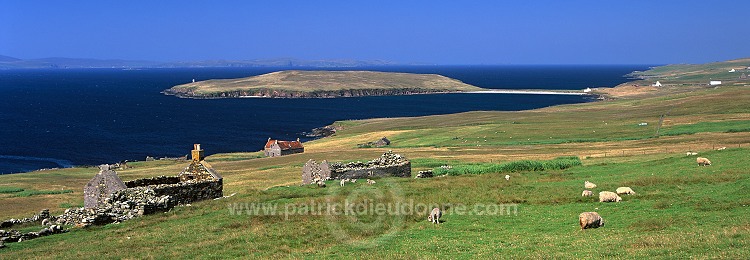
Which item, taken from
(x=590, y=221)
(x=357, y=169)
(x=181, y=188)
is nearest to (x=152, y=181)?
(x=181, y=188)

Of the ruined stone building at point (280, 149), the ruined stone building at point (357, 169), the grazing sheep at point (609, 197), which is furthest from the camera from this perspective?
the ruined stone building at point (280, 149)

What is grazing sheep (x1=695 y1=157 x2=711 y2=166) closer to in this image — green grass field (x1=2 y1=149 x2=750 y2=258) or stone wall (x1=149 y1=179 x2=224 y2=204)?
green grass field (x1=2 y1=149 x2=750 y2=258)

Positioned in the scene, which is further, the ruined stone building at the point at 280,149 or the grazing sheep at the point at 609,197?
the ruined stone building at the point at 280,149

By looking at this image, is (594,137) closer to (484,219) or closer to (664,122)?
(664,122)

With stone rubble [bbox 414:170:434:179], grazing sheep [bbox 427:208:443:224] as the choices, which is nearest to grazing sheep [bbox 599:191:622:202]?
grazing sheep [bbox 427:208:443:224]

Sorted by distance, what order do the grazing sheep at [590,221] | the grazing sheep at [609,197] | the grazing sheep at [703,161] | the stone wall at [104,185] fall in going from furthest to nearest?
the grazing sheep at [703,161] < the stone wall at [104,185] < the grazing sheep at [609,197] < the grazing sheep at [590,221]

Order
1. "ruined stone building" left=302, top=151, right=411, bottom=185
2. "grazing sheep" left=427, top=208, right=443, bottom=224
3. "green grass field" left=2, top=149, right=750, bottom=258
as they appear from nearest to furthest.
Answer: "green grass field" left=2, top=149, right=750, bottom=258, "grazing sheep" left=427, top=208, right=443, bottom=224, "ruined stone building" left=302, top=151, right=411, bottom=185

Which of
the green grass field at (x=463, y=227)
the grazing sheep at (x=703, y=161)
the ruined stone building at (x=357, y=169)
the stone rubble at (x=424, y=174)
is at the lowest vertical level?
the stone rubble at (x=424, y=174)

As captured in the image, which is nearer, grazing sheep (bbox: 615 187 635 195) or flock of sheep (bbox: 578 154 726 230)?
flock of sheep (bbox: 578 154 726 230)

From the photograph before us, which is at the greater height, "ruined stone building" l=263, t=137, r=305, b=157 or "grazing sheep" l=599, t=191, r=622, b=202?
"grazing sheep" l=599, t=191, r=622, b=202

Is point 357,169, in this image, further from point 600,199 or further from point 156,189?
point 600,199

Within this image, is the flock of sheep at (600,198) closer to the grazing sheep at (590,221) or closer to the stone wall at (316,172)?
the grazing sheep at (590,221)

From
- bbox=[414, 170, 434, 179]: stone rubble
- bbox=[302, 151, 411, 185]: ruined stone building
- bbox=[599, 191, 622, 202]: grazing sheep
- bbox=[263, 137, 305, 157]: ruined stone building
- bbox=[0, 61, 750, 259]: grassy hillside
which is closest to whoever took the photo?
bbox=[0, 61, 750, 259]: grassy hillside

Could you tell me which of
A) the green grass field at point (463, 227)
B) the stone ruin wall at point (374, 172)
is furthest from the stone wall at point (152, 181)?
the stone ruin wall at point (374, 172)
